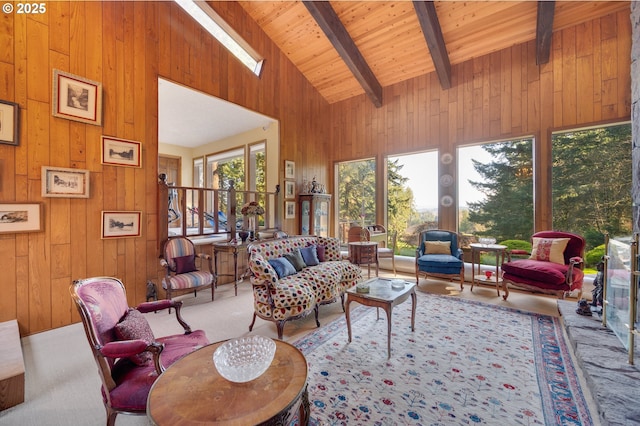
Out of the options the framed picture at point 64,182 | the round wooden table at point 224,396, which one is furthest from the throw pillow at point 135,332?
the framed picture at point 64,182

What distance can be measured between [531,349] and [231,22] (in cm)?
603

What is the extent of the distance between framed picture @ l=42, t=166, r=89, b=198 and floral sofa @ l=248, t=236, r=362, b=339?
204 centimetres

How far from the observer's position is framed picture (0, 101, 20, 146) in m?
2.51

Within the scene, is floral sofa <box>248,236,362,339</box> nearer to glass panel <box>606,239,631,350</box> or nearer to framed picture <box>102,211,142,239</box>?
framed picture <box>102,211,142,239</box>

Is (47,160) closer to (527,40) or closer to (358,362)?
(358,362)

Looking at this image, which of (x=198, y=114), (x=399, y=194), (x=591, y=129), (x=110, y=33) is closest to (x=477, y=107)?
(x=591, y=129)

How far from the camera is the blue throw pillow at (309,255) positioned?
3482 millimetres

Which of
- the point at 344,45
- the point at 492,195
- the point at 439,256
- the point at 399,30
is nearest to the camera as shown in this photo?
the point at 439,256

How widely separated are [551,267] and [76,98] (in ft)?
20.1

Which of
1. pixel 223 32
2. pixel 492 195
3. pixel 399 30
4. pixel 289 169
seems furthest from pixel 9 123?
pixel 492 195

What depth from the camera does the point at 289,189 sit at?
563 centimetres

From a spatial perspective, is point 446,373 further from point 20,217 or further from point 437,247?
point 20,217

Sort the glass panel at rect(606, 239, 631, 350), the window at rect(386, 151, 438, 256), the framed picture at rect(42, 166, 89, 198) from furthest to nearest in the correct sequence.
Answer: the window at rect(386, 151, 438, 256)
the framed picture at rect(42, 166, 89, 198)
the glass panel at rect(606, 239, 631, 350)

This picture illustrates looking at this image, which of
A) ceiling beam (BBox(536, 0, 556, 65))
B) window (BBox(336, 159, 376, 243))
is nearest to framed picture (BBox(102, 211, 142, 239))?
window (BBox(336, 159, 376, 243))
